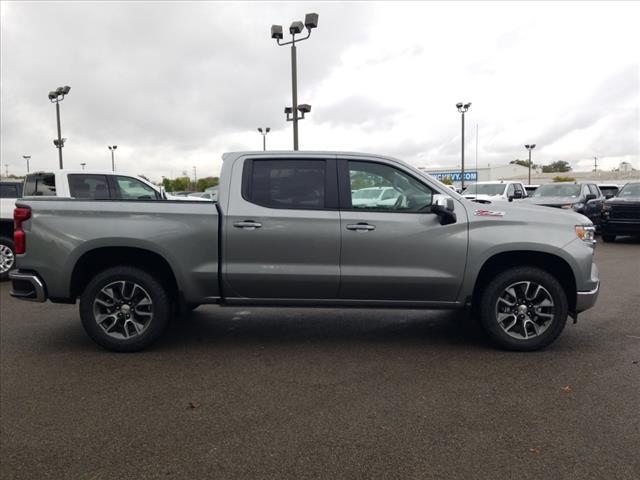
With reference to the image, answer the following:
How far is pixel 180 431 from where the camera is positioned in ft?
11.5

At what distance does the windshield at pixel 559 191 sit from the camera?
56.3 ft

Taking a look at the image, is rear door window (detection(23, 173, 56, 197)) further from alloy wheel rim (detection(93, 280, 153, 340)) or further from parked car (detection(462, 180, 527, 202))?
parked car (detection(462, 180, 527, 202))

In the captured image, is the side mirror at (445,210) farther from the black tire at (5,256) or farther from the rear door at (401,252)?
the black tire at (5,256)

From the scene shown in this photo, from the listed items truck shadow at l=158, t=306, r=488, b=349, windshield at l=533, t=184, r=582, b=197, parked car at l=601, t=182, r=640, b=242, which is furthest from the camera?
windshield at l=533, t=184, r=582, b=197

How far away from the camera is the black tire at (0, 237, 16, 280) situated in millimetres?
9344

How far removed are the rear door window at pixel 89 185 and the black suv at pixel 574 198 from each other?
1200cm

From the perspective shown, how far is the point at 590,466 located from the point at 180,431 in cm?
249

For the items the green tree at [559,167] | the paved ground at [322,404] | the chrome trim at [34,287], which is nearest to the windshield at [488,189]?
the paved ground at [322,404]

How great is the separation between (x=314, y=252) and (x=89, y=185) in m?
6.42

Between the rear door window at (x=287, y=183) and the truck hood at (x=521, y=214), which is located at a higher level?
the rear door window at (x=287, y=183)

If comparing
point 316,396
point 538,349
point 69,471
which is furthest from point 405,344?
point 69,471

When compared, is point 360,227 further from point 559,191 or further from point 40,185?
point 559,191

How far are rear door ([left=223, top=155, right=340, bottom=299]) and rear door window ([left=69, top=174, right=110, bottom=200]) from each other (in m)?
5.60

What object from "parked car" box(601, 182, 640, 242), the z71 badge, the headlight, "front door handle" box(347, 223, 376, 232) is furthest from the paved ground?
"parked car" box(601, 182, 640, 242)
